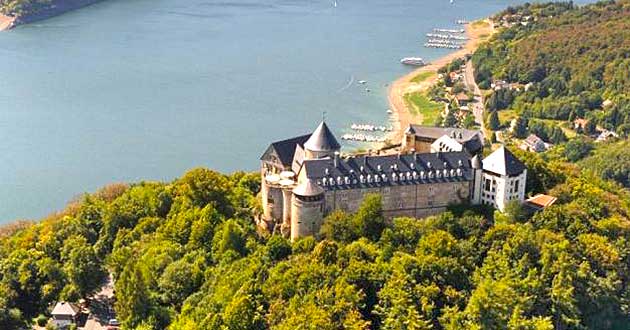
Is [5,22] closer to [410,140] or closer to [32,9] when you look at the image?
[32,9]

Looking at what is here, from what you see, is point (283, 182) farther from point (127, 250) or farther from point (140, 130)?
point (140, 130)

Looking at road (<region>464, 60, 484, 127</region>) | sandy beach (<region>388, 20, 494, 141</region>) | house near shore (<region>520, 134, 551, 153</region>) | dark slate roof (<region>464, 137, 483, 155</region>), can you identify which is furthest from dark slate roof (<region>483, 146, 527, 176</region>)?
road (<region>464, 60, 484, 127</region>)

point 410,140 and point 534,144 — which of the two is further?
point 534,144

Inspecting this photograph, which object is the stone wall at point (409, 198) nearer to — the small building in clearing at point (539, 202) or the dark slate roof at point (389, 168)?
the dark slate roof at point (389, 168)

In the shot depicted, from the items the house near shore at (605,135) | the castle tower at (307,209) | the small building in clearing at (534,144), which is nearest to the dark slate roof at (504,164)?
the castle tower at (307,209)

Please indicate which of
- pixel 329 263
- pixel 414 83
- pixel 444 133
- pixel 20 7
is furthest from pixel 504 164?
pixel 20 7

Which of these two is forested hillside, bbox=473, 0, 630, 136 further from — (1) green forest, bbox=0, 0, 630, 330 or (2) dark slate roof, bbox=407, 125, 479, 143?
(2) dark slate roof, bbox=407, 125, 479, 143
